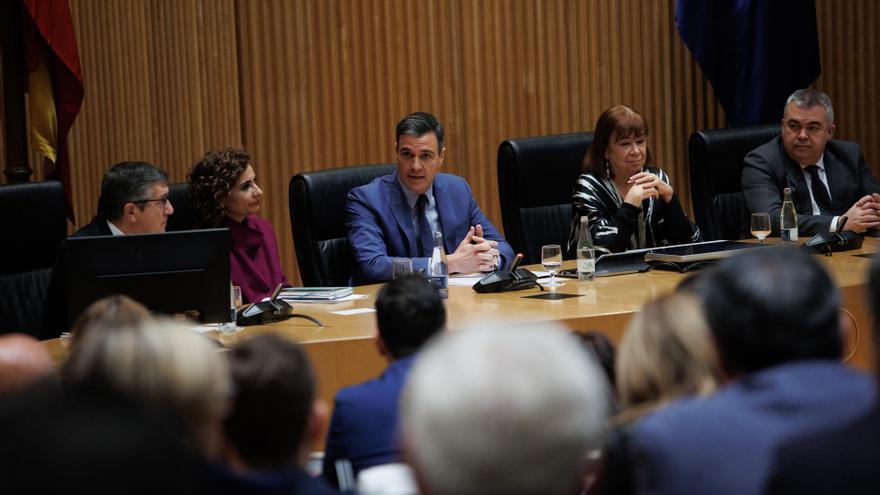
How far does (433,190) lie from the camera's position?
4.99 meters

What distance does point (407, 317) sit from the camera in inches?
99.0

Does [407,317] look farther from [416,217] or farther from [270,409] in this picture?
[416,217]

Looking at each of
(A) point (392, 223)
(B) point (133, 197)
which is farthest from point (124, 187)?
(A) point (392, 223)

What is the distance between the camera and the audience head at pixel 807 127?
5.25m

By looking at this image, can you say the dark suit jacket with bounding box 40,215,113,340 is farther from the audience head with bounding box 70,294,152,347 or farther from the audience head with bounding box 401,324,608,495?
the audience head with bounding box 401,324,608,495

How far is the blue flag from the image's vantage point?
249 inches

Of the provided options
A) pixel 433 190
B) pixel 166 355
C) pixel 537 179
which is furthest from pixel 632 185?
pixel 166 355

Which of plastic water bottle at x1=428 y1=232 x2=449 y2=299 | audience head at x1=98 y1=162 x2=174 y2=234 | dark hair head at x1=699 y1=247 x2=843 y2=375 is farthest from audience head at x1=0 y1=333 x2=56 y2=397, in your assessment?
audience head at x1=98 y1=162 x2=174 y2=234

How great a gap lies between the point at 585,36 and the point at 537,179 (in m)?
1.67

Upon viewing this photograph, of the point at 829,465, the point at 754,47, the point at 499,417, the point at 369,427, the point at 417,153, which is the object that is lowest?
the point at 369,427

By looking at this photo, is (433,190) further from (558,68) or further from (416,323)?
(416,323)

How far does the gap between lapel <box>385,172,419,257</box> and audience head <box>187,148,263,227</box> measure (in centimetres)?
54

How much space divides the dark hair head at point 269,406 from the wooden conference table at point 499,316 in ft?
4.50

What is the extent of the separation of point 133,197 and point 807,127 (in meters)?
2.85
